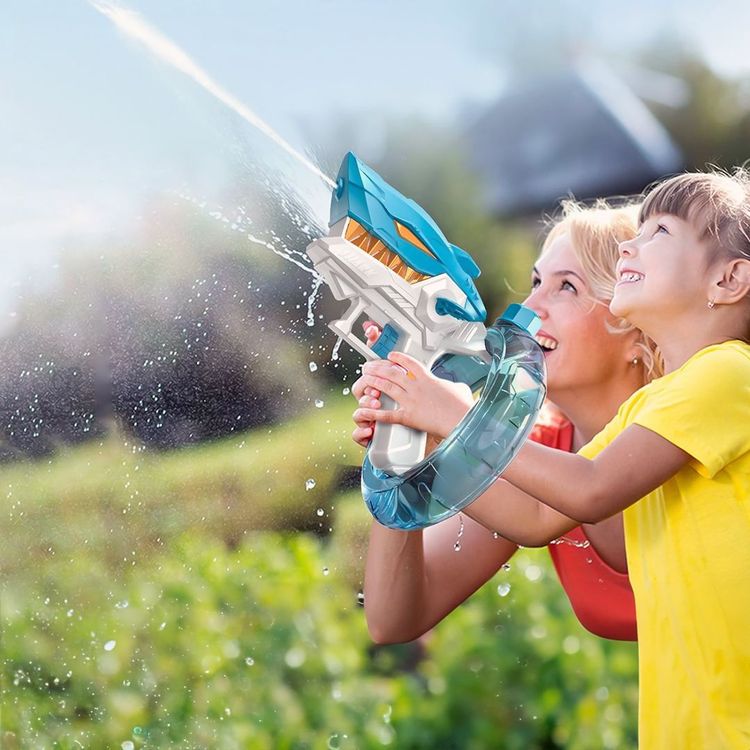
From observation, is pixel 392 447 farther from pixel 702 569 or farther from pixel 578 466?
pixel 702 569

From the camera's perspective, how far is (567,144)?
17.2 ft

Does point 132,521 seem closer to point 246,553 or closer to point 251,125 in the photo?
point 246,553

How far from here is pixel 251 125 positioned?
1552 millimetres

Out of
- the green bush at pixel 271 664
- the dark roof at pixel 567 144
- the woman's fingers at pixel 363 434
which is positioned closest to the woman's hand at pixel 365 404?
the woman's fingers at pixel 363 434

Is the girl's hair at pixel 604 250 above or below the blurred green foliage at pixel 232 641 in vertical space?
above

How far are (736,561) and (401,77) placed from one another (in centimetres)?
402

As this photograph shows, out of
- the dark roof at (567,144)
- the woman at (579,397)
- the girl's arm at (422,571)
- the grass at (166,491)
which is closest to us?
the girl's arm at (422,571)

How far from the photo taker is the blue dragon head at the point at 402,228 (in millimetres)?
1109

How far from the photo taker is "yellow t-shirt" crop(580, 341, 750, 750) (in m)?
1.22

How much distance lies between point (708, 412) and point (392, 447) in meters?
0.33

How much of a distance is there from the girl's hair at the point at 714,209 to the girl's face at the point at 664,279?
0.05 feet

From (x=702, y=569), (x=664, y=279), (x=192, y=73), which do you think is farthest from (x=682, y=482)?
(x=192, y=73)

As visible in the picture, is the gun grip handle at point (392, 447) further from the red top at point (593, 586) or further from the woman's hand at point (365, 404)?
the red top at point (593, 586)

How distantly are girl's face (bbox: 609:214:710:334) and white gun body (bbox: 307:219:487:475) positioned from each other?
240 millimetres
